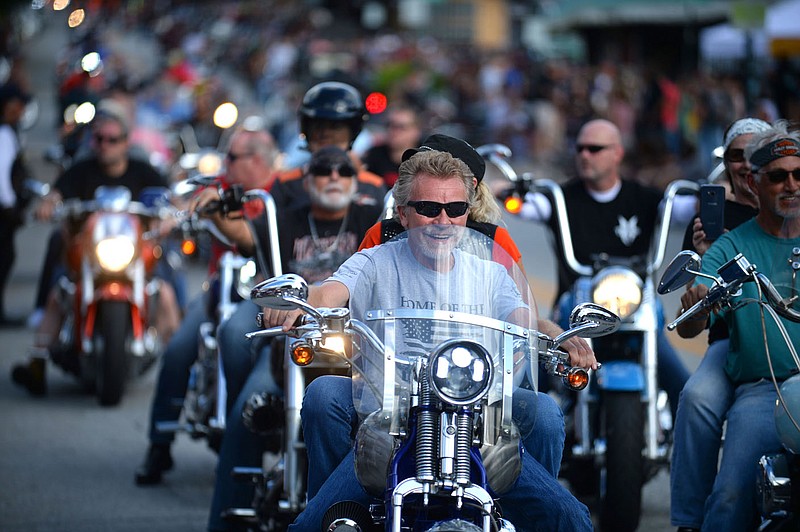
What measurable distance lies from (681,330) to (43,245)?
1545 cm

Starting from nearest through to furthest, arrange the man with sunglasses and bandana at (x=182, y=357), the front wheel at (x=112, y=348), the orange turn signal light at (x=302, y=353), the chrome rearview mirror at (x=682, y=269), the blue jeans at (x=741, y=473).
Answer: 1. the orange turn signal light at (x=302, y=353)
2. the chrome rearview mirror at (x=682, y=269)
3. the blue jeans at (x=741, y=473)
4. the man with sunglasses and bandana at (x=182, y=357)
5. the front wheel at (x=112, y=348)

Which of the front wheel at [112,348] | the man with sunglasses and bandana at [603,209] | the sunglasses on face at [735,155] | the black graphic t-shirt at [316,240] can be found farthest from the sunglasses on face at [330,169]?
the front wheel at [112,348]

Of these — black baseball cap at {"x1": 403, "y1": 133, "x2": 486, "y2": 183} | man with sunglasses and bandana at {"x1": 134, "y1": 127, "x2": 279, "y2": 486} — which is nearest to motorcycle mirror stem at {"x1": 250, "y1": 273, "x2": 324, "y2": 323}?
black baseball cap at {"x1": 403, "y1": 133, "x2": 486, "y2": 183}

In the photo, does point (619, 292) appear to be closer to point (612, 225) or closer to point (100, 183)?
point (612, 225)

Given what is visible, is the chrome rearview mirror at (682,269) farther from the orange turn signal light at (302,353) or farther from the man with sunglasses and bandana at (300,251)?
the man with sunglasses and bandana at (300,251)

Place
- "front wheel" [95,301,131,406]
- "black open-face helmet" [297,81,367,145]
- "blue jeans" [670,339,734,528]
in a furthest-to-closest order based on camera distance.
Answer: "front wheel" [95,301,131,406] → "black open-face helmet" [297,81,367,145] → "blue jeans" [670,339,734,528]

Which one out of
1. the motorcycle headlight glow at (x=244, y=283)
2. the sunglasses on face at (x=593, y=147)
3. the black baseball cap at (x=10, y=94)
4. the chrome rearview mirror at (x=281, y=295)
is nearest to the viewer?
the chrome rearview mirror at (x=281, y=295)

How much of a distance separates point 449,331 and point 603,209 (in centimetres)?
353

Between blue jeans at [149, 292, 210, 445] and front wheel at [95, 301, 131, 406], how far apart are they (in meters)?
1.68

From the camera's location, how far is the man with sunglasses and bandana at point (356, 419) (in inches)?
184

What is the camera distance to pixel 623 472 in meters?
6.57

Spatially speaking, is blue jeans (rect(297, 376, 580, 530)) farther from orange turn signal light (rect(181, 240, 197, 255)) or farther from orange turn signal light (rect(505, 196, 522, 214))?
orange turn signal light (rect(181, 240, 197, 255))

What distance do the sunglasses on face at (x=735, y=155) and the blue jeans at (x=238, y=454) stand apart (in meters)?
2.22

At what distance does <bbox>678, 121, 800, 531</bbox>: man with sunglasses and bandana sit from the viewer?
5.32 m
